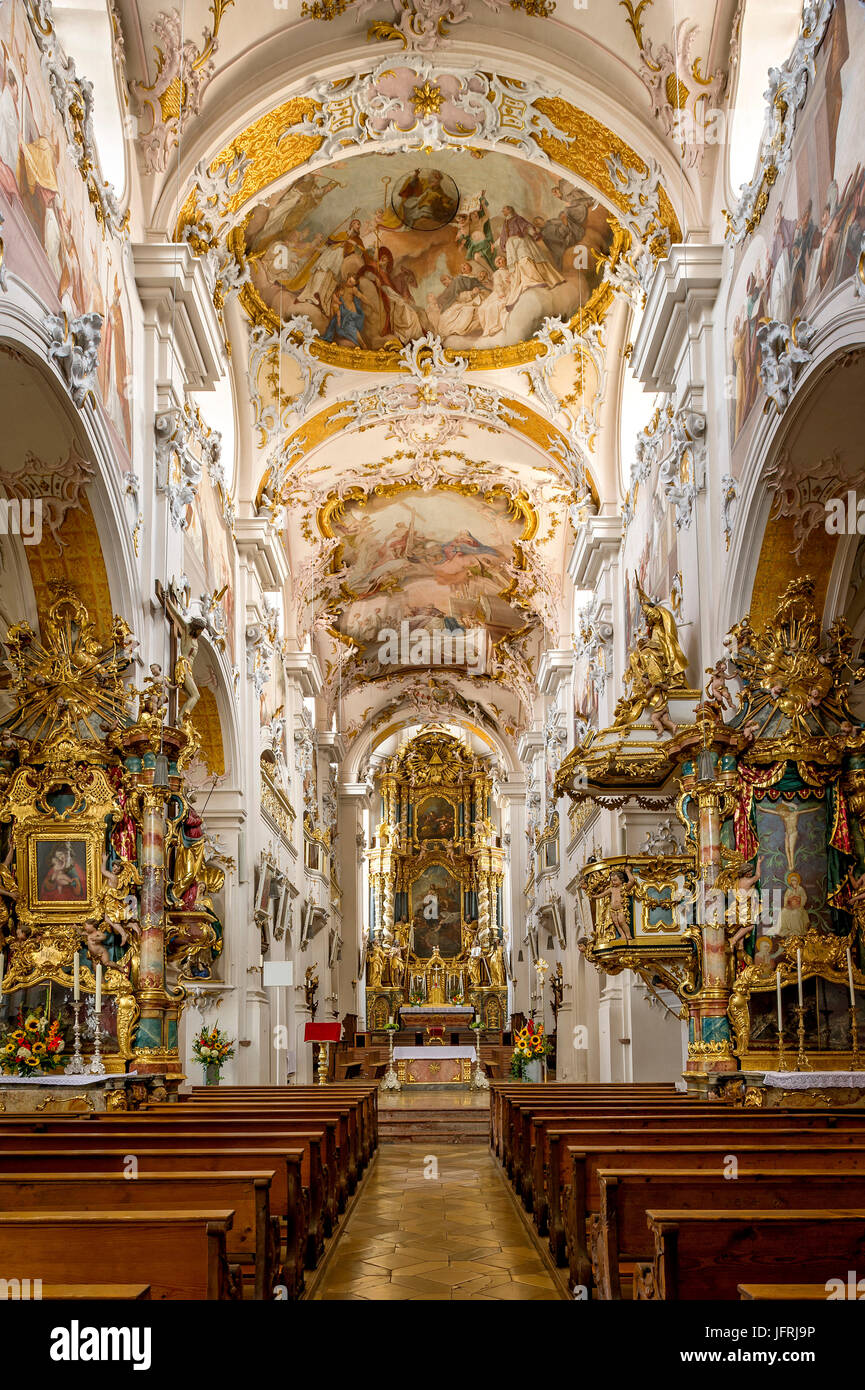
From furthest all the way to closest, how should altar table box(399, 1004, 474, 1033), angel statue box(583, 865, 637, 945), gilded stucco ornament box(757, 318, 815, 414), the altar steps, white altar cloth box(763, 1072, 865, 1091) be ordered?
altar table box(399, 1004, 474, 1033), the altar steps, angel statue box(583, 865, 637, 945), gilded stucco ornament box(757, 318, 815, 414), white altar cloth box(763, 1072, 865, 1091)

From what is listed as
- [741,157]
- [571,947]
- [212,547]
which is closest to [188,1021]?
[212,547]

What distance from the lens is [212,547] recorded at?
16266 millimetres

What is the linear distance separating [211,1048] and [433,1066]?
9.84 meters

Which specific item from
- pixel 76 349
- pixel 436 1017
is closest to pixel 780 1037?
pixel 76 349

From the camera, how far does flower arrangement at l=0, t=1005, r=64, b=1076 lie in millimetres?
9446

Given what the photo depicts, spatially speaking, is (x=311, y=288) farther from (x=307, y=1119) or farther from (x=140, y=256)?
(x=307, y=1119)

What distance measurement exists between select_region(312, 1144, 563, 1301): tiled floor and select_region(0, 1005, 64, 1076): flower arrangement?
249 cm

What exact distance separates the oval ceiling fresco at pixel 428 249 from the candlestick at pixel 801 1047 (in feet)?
32.2

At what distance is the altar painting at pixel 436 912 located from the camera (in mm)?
40500

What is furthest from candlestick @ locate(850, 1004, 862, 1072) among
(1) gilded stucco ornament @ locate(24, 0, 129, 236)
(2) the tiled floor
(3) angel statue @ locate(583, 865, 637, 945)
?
(1) gilded stucco ornament @ locate(24, 0, 129, 236)

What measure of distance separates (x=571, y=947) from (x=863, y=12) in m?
17.4

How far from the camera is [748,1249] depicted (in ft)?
12.8

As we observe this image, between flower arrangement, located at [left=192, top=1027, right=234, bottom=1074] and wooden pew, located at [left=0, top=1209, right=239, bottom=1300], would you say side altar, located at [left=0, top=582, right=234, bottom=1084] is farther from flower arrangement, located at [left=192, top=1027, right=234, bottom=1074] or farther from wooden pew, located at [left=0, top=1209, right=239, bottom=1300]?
wooden pew, located at [left=0, top=1209, right=239, bottom=1300]

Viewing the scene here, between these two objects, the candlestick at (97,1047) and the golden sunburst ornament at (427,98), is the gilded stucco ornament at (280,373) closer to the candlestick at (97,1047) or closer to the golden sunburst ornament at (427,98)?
the golden sunburst ornament at (427,98)
